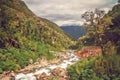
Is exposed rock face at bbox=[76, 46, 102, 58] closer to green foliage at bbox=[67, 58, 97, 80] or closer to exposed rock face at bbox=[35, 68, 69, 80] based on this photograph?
exposed rock face at bbox=[35, 68, 69, 80]

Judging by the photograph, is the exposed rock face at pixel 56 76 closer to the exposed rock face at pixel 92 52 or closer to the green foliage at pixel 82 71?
the green foliage at pixel 82 71

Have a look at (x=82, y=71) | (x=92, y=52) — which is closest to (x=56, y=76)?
(x=82, y=71)

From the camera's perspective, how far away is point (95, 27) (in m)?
88.5

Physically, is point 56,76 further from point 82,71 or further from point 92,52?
point 92,52

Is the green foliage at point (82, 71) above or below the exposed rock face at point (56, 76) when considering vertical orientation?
above

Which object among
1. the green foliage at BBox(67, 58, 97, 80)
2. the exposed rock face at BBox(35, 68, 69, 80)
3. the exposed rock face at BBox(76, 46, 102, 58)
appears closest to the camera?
the green foliage at BBox(67, 58, 97, 80)

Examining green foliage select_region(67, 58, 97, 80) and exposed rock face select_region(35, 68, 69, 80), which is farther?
exposed rock face select_region(35, 68, 69, 80)

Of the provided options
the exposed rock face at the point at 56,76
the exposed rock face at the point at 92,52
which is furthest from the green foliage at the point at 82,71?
the exposed rock face at the point at 92,52

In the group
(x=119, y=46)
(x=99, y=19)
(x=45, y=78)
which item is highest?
(x=99, y=19)

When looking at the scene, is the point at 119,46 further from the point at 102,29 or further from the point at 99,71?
the point at 102,29

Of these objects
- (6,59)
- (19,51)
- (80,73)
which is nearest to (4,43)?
(19,51)

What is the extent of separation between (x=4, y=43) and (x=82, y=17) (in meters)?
22.0

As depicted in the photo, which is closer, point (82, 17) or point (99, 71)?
point (99, 71)

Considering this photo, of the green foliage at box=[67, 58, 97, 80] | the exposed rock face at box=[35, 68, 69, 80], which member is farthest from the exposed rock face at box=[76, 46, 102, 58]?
the green foliage at box=[67, 58, 97, 80]
